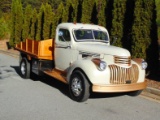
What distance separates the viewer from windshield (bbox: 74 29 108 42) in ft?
27.9

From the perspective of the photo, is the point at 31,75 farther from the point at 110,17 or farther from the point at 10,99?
the point at 110,17

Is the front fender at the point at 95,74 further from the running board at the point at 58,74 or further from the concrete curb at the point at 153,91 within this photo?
the concrete curb at the point at 153,91

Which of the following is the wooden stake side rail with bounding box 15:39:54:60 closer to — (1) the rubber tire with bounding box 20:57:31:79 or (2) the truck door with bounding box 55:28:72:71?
(1) the rubber tire with bounding box 20:57:31:79

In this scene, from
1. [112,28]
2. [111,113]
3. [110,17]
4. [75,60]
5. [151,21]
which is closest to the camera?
[111,113]

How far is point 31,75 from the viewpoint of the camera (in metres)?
10.5

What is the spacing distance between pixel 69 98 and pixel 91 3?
845 centimetres

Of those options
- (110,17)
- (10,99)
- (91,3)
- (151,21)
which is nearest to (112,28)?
(110,17)

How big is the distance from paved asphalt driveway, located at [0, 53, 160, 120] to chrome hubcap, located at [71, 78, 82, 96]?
9.7 inches

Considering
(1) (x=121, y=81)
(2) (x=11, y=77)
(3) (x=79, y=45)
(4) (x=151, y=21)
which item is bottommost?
(2) (x=11, y=77)

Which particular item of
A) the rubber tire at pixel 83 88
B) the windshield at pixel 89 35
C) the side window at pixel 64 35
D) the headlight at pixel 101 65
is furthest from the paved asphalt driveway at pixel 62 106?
the windshield at pixel 89 35

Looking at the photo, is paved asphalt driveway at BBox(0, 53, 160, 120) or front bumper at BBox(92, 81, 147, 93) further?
front bumper at BBox(92, 81, 147, 93)

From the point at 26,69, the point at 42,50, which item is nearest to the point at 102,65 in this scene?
the point at 42,50

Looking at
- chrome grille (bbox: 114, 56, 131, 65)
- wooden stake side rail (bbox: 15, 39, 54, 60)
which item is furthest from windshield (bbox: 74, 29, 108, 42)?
chrome grille (bbox: 114, 56, 131, 65)

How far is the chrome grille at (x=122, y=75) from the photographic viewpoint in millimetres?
6953
